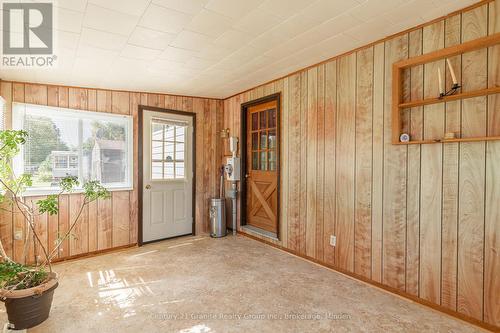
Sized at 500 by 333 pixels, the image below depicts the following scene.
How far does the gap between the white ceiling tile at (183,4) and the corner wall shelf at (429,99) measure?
1873 millimetres

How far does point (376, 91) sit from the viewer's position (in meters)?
2.74

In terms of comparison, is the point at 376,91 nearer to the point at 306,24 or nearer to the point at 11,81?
the point at 306,24

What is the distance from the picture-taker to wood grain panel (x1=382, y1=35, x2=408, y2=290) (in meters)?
2.54

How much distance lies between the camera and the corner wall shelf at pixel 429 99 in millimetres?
1989

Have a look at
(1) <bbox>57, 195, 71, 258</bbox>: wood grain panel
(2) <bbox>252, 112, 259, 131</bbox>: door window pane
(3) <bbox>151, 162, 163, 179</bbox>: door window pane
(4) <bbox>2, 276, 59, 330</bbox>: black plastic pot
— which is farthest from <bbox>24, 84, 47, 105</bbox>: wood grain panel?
(2) <bbox>252, 112, 259, 131</bbox>: door window pane

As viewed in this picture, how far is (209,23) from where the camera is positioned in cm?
227

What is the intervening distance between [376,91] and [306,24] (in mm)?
1042

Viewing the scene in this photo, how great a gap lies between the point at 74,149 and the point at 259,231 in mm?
3094

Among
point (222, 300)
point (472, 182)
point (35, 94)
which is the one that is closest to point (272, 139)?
point (222, 300)

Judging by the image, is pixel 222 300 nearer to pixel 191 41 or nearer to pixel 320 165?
pixel 320 165

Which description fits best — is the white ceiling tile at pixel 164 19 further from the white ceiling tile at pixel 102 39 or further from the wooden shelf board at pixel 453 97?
the wooden shelf board at pixel 453 97

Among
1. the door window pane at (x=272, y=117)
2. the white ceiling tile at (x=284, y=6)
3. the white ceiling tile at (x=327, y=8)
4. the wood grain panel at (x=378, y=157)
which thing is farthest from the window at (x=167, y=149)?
the wood grain panel at (x=378, y=157)

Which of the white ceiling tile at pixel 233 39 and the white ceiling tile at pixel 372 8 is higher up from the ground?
the white ceiling tile at pixel 372 8

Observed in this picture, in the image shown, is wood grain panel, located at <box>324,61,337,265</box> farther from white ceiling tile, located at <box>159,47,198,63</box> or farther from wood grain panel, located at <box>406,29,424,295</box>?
white ceiling tile, located at <box>159,47,198,63</box>
